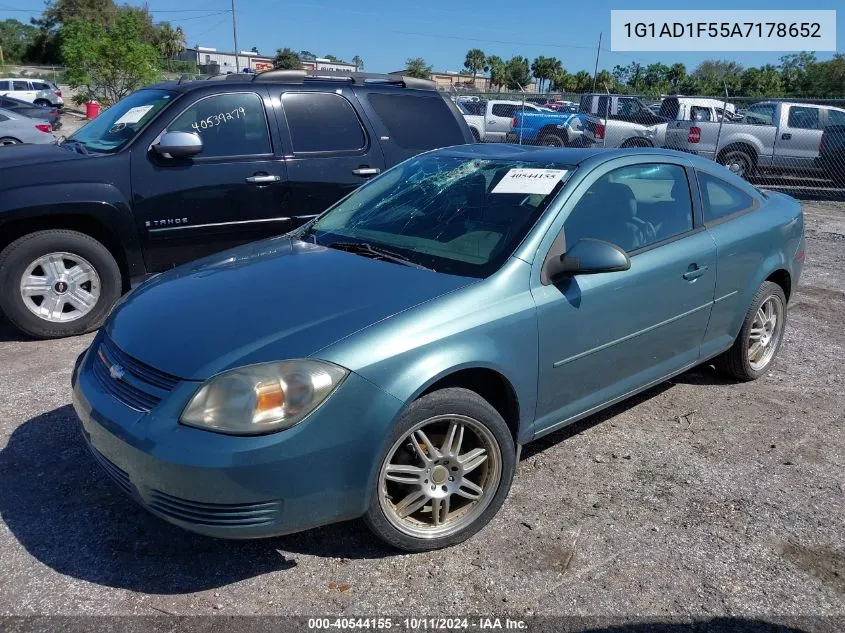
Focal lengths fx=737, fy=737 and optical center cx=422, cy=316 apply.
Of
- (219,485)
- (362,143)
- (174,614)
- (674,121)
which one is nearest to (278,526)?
(219,485)

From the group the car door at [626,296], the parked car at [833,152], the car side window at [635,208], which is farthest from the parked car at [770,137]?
the car door at [626,296]

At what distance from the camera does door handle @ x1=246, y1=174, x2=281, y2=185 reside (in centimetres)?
566

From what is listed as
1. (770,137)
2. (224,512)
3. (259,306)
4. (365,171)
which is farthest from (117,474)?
(770,137)

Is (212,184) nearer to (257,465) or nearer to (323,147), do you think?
(323,147)

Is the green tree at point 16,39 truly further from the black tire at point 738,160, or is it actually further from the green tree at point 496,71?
the black tire at point 738,160

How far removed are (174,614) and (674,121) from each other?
15797 millimetres

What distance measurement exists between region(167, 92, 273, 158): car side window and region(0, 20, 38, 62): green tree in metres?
77.8

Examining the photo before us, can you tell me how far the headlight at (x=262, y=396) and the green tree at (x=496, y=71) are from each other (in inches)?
3573

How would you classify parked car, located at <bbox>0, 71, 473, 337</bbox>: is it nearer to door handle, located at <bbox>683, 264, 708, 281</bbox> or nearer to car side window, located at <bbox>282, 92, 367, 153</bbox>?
car side window, located at <bbox>282, 92, 367, 153</bbox>

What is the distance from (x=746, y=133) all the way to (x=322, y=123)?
12144 millimetres

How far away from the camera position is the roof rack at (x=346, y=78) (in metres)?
6.02

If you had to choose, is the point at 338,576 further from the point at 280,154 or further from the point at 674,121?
the point at 674,121

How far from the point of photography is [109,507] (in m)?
3.24

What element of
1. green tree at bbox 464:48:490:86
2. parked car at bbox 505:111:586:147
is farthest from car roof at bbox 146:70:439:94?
green tree at bbox 464:48:490:86
